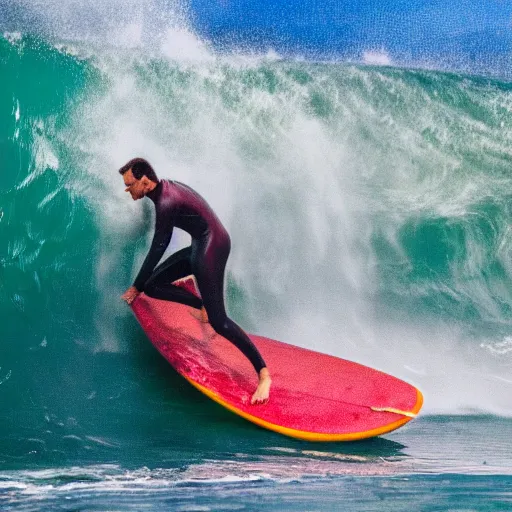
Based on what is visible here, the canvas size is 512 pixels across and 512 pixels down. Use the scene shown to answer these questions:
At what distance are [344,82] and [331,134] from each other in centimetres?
25

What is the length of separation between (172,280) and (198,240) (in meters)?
0.24

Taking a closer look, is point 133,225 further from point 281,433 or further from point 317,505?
point 317,505

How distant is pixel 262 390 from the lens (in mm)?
2793

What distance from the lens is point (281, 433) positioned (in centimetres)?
279

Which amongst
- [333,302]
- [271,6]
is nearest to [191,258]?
[333,302]

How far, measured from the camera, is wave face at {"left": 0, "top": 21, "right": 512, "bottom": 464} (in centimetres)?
298

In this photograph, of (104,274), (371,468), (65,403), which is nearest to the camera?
(371,468)

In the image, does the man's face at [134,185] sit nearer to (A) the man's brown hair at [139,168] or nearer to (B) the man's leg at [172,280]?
(A) the man's brown hair at [139,168]

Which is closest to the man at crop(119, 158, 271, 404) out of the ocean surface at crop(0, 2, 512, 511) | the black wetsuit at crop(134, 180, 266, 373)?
the black wetsuit at crop(134, 180, 266, 373)

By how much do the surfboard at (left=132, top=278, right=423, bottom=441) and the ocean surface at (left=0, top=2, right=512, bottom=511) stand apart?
0.30ft

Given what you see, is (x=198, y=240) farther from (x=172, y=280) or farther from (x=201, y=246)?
(x=172, y=280)

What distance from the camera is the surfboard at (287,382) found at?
2.77m

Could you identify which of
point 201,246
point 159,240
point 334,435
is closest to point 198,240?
point 201,246

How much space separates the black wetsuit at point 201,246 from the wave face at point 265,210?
260 millimetres
